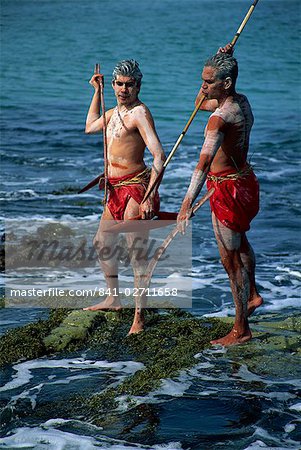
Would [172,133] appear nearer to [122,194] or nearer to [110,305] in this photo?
[110,305]

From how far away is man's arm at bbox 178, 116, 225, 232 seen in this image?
712 cm

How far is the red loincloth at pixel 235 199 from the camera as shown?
7457mm

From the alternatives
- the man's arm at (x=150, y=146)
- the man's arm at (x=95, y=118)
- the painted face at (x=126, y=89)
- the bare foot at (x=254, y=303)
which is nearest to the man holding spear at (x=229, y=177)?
the bare foot at (x=254, y=303)

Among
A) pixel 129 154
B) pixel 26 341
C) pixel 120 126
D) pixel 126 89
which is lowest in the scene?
pixel 26 341

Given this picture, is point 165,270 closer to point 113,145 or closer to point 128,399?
point 113,145

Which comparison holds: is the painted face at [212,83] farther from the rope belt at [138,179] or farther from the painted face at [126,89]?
the rope belt at [138,179]

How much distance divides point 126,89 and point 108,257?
166cm

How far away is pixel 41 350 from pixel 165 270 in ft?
12.7

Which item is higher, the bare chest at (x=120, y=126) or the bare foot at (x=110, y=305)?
the bare chest at (x=120, y=126)

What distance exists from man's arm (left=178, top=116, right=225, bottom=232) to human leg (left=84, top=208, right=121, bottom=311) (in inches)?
50.1

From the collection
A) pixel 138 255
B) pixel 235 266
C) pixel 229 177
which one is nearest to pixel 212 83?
pixel 229 177

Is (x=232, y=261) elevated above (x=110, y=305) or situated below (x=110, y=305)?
above

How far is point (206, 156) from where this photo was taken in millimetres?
7137

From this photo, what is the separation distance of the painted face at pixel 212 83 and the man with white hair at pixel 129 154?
0.72 metres
